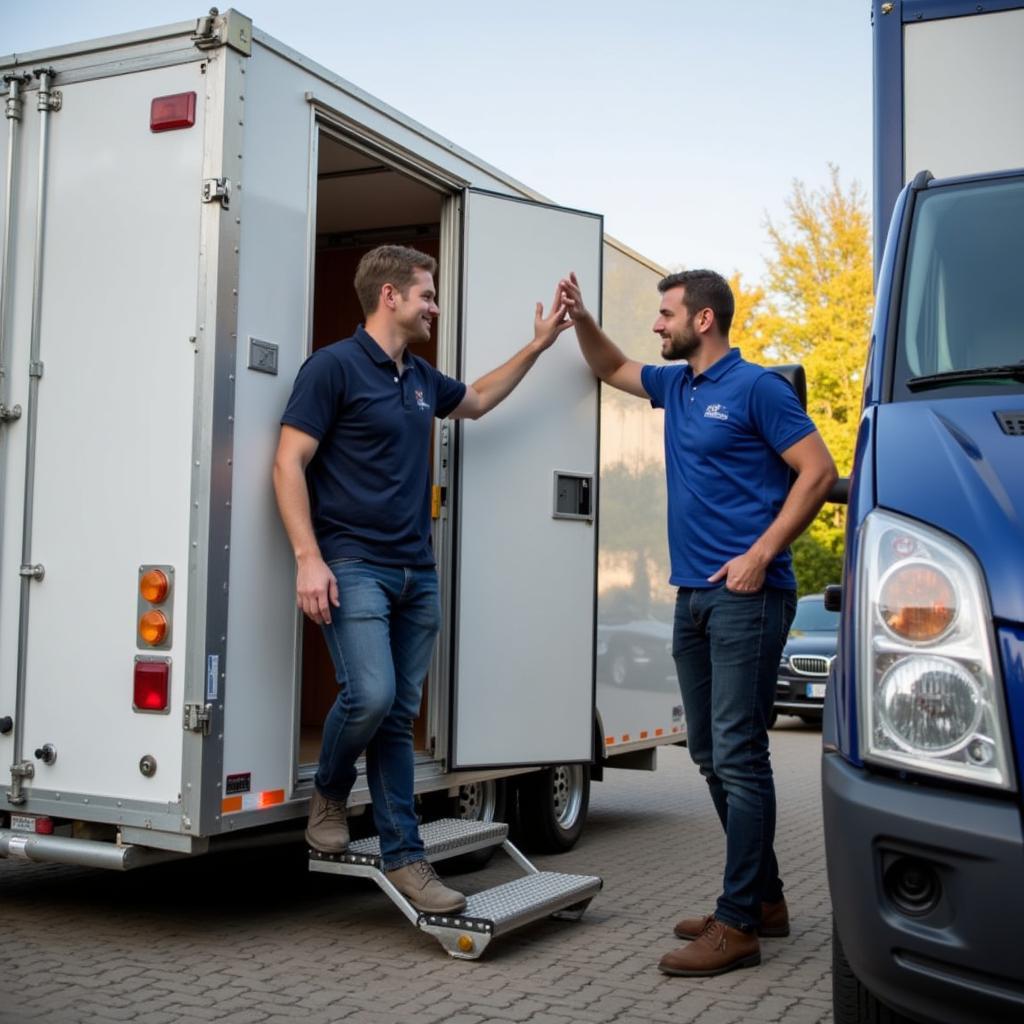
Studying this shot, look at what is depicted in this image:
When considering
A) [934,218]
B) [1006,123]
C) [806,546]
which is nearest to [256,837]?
[934,218]

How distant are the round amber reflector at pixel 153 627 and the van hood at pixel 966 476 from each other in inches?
102

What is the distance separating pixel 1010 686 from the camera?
236cm

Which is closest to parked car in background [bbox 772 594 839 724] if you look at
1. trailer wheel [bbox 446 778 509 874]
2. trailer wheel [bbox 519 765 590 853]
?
trailer wheel [bbox 519 765 590 853]

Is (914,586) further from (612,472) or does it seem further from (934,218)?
(612,472)

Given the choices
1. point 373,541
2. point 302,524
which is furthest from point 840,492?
point 302,524

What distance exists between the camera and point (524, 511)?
598 cm

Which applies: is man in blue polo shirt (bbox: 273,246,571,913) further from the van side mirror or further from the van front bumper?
the van front bumper

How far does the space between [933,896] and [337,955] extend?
9.04 ft

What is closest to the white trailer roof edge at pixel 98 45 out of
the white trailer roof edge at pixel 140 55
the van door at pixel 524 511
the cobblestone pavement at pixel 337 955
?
the white trailer roof edge at pixel 140 55

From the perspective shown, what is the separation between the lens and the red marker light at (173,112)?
15.0ft

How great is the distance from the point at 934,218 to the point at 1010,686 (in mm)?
1677

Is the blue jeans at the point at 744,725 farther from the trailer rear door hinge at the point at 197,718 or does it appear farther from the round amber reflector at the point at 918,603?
the round amber reflector at the point at 918,603

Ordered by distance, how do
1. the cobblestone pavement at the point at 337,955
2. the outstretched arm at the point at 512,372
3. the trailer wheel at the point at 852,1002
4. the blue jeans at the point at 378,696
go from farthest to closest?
the outstretched arm at the point at 512,372 < the blue jeans at the point at 378,696 < the cobblestone pavement at the point at 337,955 < the trailer wheel at the point at 852,1002

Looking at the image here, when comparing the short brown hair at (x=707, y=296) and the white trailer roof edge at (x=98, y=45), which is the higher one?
the white trailer roof edge at (x=98, y=45)
